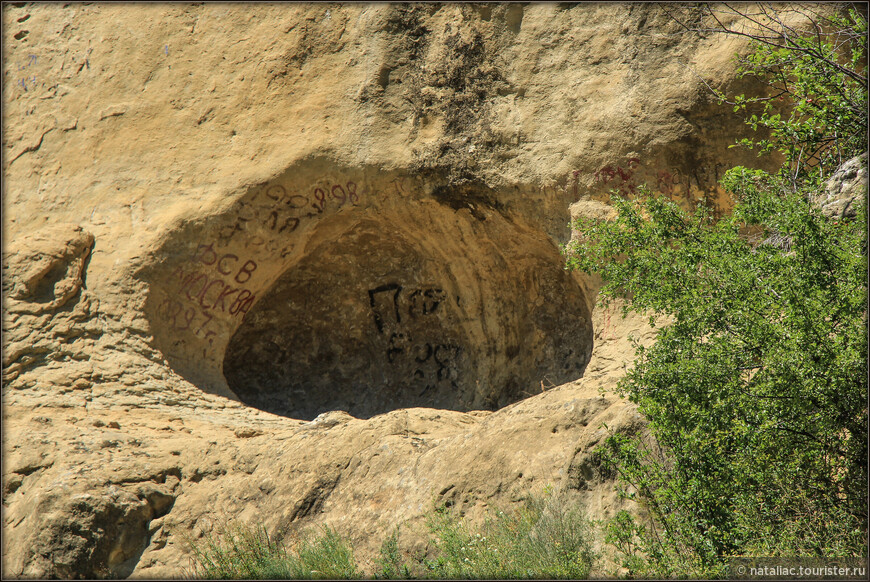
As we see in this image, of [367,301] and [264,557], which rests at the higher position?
[367,301]

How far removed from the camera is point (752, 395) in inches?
196

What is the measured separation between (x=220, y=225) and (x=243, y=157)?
0.69 meters

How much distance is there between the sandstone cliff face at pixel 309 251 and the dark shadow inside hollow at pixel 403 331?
24 mm

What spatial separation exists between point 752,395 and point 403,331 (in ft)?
15.5

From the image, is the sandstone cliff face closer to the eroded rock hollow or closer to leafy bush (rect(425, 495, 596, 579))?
the eroded rock hollow

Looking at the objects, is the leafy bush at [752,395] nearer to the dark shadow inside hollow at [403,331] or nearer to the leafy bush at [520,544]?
the leafy bush at [520,544]

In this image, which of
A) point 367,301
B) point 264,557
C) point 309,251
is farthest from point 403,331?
point 264,557

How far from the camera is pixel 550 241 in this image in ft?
26.5

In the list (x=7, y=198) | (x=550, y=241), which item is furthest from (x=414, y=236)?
(x=7, y=198)

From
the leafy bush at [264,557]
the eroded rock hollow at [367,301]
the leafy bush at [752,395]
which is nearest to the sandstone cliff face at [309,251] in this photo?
the eroded rock hollow at [367,301]

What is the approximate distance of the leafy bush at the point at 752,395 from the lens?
4.83 meters

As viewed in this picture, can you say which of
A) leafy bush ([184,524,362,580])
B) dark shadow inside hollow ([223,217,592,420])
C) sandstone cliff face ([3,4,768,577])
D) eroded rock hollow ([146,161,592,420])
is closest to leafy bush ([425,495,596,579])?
sandstone cliff face ([3,4,768,577])

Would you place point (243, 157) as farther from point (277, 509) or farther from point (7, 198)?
point (277, 509)

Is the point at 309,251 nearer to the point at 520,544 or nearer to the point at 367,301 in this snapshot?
the point at 367,301
